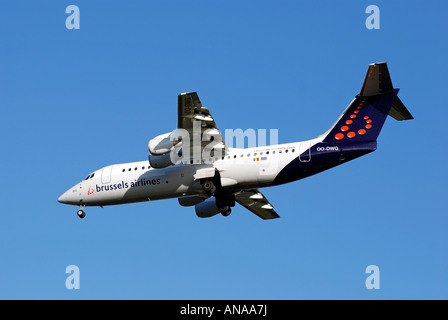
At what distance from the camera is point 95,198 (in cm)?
3116

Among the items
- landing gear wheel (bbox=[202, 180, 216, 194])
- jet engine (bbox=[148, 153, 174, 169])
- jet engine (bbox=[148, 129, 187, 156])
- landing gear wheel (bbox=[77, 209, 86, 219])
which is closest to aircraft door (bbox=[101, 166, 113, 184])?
landing gear wheel (bbox=[77, 209, 86, 219])

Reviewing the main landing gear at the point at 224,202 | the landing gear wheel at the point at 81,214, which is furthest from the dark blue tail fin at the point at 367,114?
the landing gear wheel at the point at 81,214

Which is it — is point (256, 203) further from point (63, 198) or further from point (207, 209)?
point (63, 198)

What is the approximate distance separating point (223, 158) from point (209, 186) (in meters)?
1.21

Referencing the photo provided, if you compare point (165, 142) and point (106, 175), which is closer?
point (165, 142)

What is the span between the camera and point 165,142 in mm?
27484

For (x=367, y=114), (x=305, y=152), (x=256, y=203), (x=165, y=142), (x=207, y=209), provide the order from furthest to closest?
(x=256, y=203) → (x=207, y=209) → (x=305, y=152) → (x=165, y=142) → (x=367, y=114)

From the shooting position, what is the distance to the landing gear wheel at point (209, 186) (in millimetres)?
28594

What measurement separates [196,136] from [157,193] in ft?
10.6

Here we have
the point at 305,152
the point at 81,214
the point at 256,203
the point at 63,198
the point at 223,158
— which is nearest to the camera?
the point at 305,152

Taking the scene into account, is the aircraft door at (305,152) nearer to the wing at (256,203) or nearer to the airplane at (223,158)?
the airplane at (223,158)

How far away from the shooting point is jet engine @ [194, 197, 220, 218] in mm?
32281

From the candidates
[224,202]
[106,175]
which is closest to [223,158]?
[224,202]
